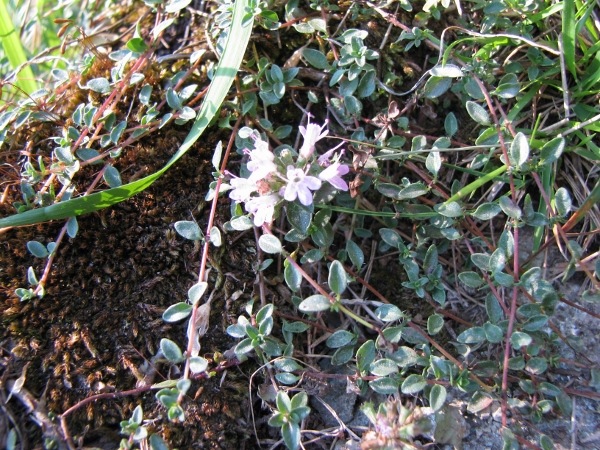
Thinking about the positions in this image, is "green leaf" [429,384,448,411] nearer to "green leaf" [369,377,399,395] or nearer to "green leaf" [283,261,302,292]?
"green leaf" [369,377,399,395]

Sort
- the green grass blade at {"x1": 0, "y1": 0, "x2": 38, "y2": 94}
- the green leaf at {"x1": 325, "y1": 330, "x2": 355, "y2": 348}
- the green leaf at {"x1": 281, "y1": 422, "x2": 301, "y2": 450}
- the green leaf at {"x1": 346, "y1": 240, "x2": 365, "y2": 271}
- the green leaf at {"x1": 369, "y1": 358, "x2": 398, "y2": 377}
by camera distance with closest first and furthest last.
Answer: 1. the green leaf at {"x1": 281, "y1": 422, "x2": 301, "y2": 450}
2. the green leaf at {"x1": 369, "y1": 358, "x2": 398, "y2": 377}
3. the green leaf at {"x1": 325, "y1": 330, "x2": 355, "y2": 348}
4. the green leaf at {"x1": 346, "y1": 240, "x2": 365, "y2": 271}
5. the green grass blade at {"x1": 0, "y1": 0, "x2": 38, "y2": 94}

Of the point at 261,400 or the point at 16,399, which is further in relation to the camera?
the point at 261,400

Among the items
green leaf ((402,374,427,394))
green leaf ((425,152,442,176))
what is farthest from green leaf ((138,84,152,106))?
green leaf ((402,374,427,394))

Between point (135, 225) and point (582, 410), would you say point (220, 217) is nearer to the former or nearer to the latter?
point (135, 225)

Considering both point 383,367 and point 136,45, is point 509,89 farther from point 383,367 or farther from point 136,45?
point 136,45

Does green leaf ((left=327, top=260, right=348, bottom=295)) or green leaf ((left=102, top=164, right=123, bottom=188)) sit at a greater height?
green leaf ((left=102, top=164, right=123, bottom=188))

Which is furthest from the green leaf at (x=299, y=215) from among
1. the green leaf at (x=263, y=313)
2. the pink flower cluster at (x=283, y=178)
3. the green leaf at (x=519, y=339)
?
the green leaf at (x=519, y=339)

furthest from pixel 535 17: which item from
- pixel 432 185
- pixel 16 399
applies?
pixel 16 399

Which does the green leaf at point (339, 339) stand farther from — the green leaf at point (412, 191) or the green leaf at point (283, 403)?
the green leaf at point (412, 191)
